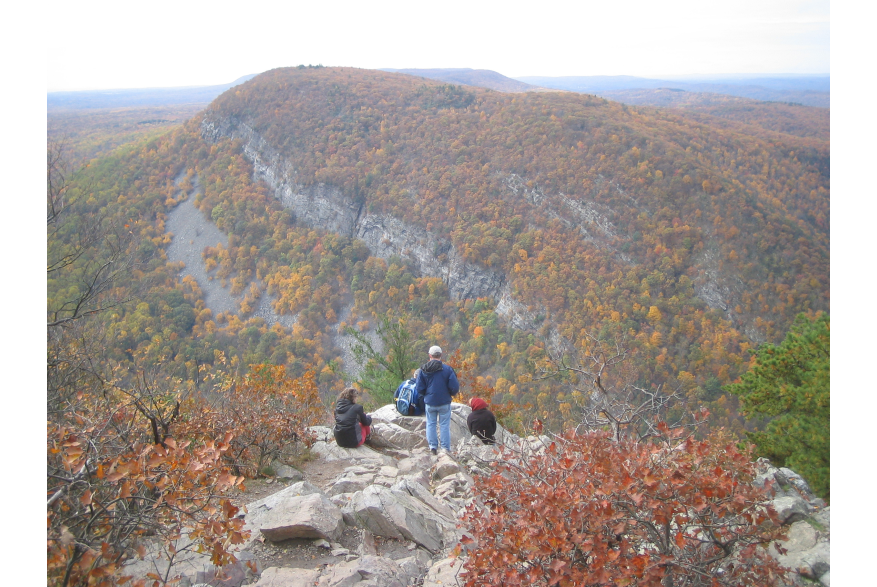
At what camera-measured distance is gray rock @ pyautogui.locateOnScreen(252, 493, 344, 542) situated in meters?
3.86

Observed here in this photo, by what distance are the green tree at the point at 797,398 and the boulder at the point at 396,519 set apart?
513 cm

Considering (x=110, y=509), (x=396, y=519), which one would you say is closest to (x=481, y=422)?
(x=396, y=519)

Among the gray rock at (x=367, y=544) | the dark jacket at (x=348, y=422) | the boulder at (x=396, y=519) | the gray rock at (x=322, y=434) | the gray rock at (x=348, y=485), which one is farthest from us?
the gray rock at (x=322, y=434)

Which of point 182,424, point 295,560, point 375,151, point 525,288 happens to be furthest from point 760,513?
point 375,151

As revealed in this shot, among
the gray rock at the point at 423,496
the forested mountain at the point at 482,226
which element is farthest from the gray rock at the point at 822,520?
the forested mountain at the point at 482,226

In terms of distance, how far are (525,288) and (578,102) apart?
36.3 metres

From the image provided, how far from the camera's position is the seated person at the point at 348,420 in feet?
21.5

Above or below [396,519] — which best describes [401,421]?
below

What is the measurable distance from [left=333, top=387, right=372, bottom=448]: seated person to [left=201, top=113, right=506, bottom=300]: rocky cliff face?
39047 millimetres

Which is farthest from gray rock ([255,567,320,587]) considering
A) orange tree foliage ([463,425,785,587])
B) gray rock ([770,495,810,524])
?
gray rock ([770,495,810,524])

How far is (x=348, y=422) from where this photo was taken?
6559 millimetres

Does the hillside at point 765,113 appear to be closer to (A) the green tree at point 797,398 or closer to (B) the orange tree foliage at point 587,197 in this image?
(B) the orange tree foliage at point 587,197

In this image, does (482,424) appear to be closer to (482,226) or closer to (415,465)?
(415,465)

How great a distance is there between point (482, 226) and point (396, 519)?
44.9 metres
